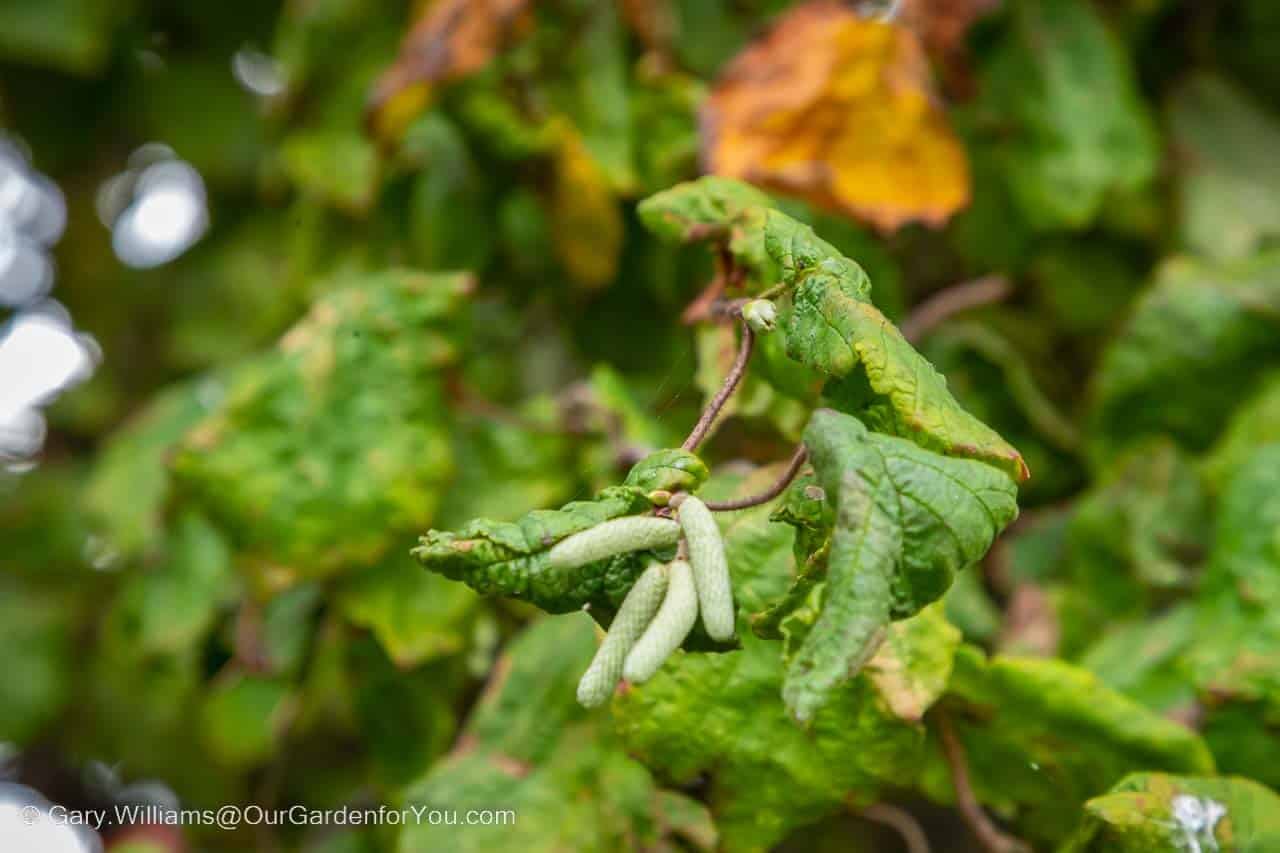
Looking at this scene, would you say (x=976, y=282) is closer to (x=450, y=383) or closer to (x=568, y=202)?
(x=568, y=202)

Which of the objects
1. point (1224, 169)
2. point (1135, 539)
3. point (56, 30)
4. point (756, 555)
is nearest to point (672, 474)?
point (756, 555)

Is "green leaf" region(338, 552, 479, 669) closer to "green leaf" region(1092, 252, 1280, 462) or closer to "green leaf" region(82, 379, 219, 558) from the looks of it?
"green leaf" region(82, 379, 219, 558)

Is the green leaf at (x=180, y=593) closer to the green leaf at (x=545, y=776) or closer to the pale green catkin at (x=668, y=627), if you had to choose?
the green leaf at (x=545, y=776)

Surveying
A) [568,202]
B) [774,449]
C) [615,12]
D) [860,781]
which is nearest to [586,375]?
[568,202]

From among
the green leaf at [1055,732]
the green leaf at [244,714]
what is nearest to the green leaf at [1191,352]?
the green leaf at [1055,732]

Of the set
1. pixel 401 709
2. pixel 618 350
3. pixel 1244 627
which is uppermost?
pixel 618 350

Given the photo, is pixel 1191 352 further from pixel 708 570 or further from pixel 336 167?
pixel 336 167

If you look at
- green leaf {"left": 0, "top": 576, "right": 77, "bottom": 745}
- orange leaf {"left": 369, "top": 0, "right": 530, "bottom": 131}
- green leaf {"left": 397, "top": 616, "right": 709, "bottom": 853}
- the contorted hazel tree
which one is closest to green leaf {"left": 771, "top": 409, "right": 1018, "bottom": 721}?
the contorted hazel tree
